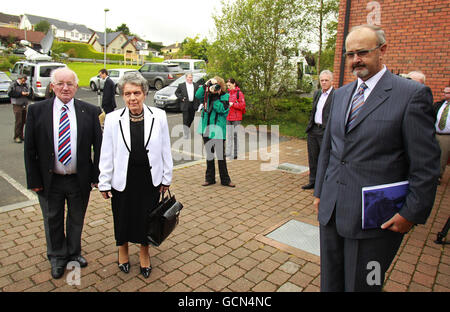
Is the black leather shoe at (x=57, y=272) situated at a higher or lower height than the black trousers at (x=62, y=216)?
lower

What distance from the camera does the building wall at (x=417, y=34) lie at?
25.1 ft

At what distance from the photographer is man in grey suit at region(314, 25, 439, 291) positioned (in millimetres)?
1890

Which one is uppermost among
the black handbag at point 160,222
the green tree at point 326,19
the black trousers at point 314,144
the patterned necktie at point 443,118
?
the green tree at point 326,19

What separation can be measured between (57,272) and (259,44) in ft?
35.6

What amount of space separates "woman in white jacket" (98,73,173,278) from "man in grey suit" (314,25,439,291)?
5.68 ft

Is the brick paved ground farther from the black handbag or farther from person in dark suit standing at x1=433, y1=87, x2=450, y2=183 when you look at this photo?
person in dark suit standing at x1=433, y1=87, x2=450, y2=183

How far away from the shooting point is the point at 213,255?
3.84 metres

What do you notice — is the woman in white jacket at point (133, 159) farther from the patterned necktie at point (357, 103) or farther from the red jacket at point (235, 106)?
the red jacket at point (235, 106)

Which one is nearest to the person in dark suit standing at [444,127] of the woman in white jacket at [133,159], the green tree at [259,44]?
the woman in white jacket at [133,159]

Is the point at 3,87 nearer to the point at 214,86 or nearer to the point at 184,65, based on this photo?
the point at 184,65

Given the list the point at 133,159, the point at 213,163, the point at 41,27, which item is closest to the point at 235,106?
the point at 213,163

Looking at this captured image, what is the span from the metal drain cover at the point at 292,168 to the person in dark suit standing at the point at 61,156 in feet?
16.4
